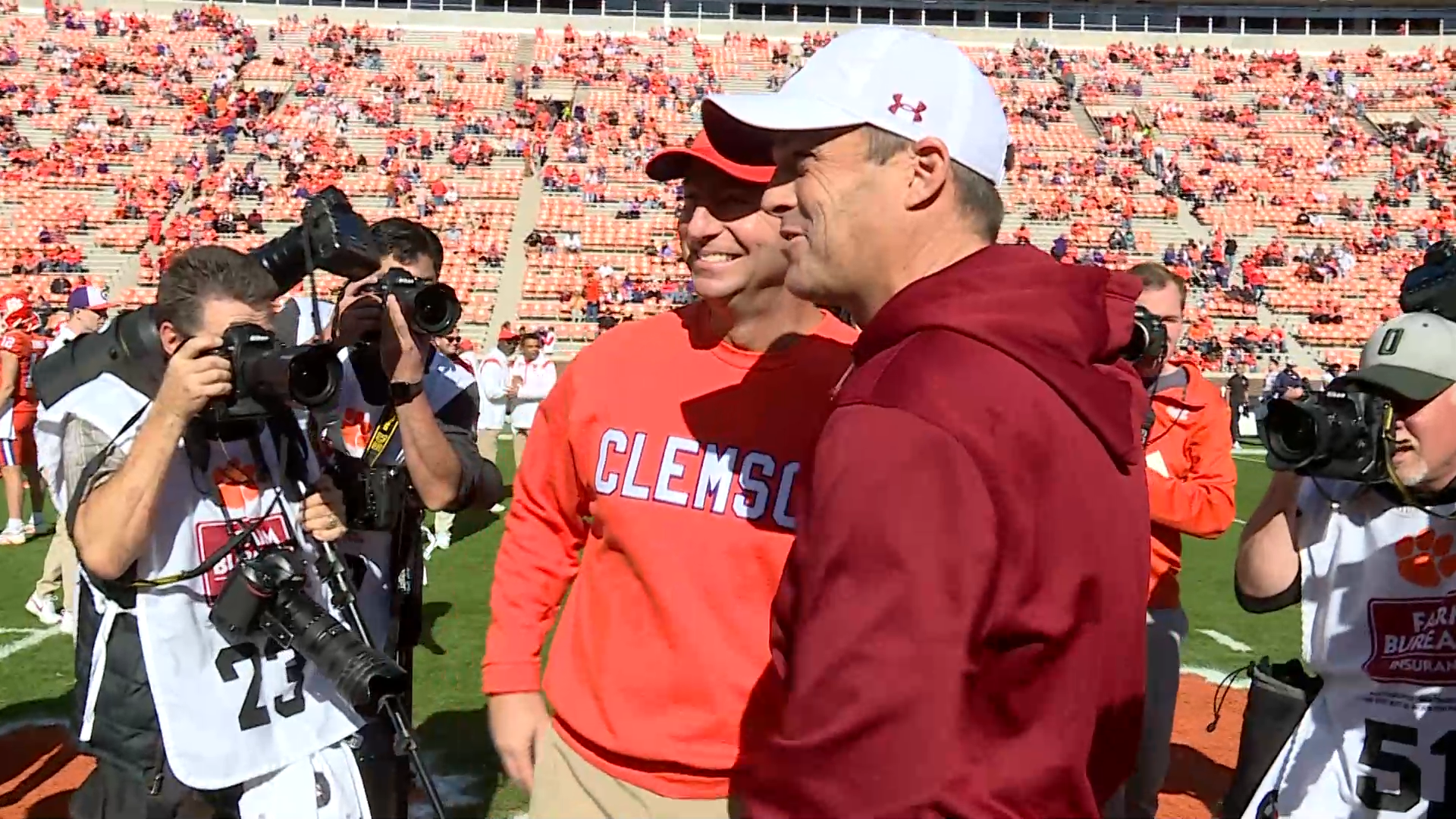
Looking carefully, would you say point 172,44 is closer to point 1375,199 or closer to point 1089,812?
point 1375,199

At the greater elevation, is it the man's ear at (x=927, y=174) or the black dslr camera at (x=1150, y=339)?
the man's ear at (x=927, y=174)

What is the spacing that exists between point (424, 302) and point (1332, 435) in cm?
198

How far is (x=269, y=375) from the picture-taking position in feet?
7.64

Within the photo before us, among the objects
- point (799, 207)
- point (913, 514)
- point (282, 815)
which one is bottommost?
point (282, 815)

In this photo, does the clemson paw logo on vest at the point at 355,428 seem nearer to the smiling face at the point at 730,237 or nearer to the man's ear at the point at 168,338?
the man's ear at the point at 168,338

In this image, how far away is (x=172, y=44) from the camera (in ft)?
112

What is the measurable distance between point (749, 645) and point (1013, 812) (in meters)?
0.84

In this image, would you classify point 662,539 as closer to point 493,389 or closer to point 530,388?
point 493,389

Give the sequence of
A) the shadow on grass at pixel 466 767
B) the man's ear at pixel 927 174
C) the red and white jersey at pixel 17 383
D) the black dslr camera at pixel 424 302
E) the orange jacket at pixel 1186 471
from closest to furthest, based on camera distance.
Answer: the man's ear at pixel 927 174, the black dslr camera at pixel 424 302, the orange jacket at pixel 1186 471, the shadow on grass at pixel 466 767, the red and white jersey at pixel 17 383

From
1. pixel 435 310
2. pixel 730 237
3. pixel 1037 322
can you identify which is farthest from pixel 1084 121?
pixel 1037 322

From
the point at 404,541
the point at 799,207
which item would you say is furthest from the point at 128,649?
the point at 799,207

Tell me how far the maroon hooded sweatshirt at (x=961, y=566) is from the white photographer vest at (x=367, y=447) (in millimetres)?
2016

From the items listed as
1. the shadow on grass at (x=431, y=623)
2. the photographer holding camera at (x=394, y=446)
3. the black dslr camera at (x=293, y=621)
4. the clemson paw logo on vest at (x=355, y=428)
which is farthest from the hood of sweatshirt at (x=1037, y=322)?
the shadow on grass at (x=431, y=623)

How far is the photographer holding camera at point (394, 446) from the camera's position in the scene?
2.82m
